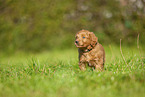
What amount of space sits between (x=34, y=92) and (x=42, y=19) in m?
7.36

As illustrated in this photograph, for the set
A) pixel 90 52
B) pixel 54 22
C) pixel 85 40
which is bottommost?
pixel 90 52

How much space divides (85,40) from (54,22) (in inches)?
245

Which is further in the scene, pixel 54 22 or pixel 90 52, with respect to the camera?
pixel 54 22

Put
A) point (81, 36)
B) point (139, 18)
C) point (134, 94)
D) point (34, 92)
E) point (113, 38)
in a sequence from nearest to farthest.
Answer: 1. point (134, 94)
2. point (34, 92)
3. point (81, 36)
4. point (139, 18)
5. point (113, 38)

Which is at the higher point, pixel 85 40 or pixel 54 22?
pixel 54 22

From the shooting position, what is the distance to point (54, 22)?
9.73 meters

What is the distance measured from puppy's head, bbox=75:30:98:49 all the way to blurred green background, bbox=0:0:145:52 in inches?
222

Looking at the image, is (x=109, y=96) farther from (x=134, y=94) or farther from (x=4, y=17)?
(x=4, y=17)

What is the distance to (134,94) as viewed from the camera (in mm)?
2535

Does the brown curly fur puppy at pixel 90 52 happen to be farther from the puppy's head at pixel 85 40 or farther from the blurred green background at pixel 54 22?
the blurred green background at pixel 54 22

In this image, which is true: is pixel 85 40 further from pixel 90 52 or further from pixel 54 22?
pixel 54 22

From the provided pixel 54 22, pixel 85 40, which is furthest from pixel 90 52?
pixel 54 22

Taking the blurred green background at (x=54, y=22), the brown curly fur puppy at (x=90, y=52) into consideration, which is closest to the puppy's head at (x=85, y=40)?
the brown curly fur puppy at (x=90, y=52)

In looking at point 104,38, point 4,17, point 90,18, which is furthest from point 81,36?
point 4,17
